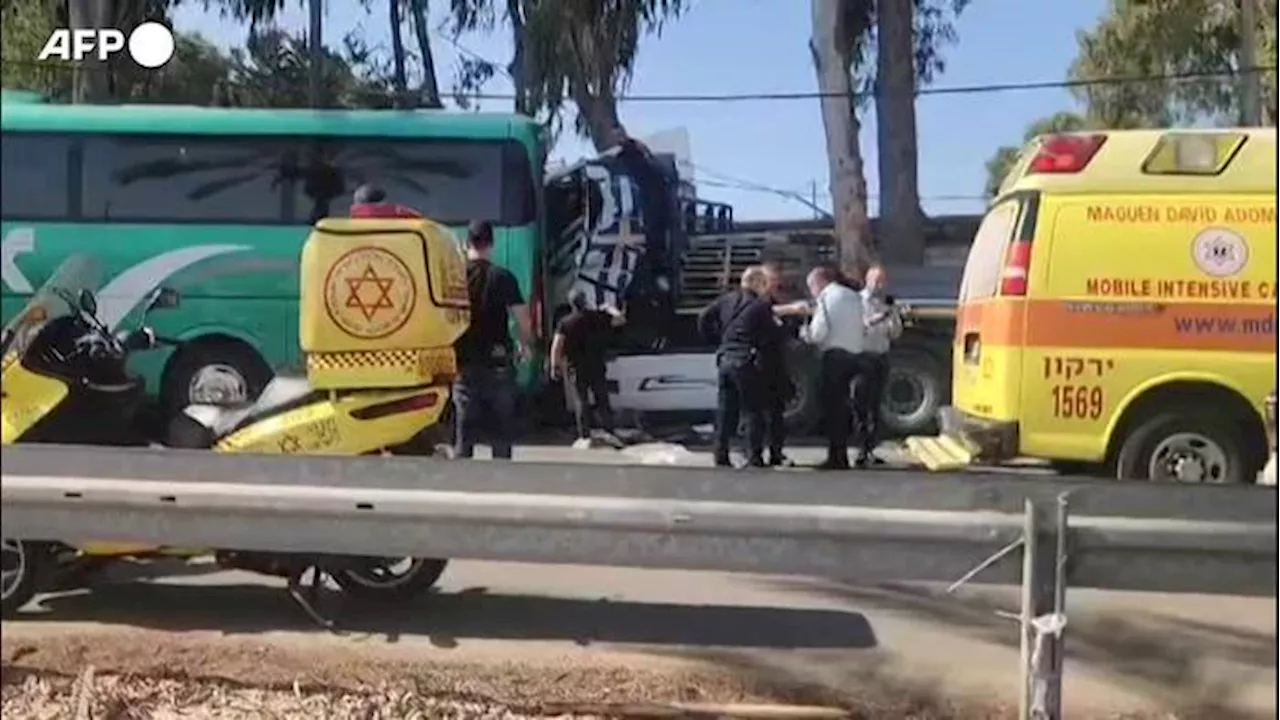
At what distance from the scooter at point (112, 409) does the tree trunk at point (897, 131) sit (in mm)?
1343

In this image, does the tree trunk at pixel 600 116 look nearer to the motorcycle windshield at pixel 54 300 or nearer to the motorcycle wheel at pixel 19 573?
the motorcycle windshield at pixel 54 300

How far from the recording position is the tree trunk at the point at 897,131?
13.9 feet

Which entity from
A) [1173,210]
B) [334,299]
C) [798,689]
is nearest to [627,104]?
[334,299]

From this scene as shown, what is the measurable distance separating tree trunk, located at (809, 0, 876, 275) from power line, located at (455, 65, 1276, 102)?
36 mm

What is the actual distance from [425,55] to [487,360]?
2.86ft

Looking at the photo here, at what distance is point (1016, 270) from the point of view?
4.54 meters

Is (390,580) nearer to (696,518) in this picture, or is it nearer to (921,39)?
(696,518)

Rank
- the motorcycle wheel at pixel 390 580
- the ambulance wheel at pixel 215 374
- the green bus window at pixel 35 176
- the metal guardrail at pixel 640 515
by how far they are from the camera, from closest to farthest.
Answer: the metal guardrail at pixel 640 515
the green bus window at pixel 35 176
the ambulance wheel at pixel 215 374
the motorcycle wheel at pixel 390 580

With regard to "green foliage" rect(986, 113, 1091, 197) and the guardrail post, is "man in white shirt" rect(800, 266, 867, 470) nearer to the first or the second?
"green foliage" rect(986, 113, 1091, 197)

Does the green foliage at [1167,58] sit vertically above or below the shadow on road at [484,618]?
above

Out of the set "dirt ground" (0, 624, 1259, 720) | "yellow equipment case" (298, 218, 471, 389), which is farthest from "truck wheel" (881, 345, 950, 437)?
"yellow equipment case" (298, 218, 471, 389)

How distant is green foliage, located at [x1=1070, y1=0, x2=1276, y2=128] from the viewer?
4078mm

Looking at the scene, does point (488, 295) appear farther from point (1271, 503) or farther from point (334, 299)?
point (1271, 503)

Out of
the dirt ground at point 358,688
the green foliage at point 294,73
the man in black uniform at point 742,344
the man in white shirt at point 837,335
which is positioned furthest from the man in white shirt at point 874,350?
the green foliage at point 294,73
